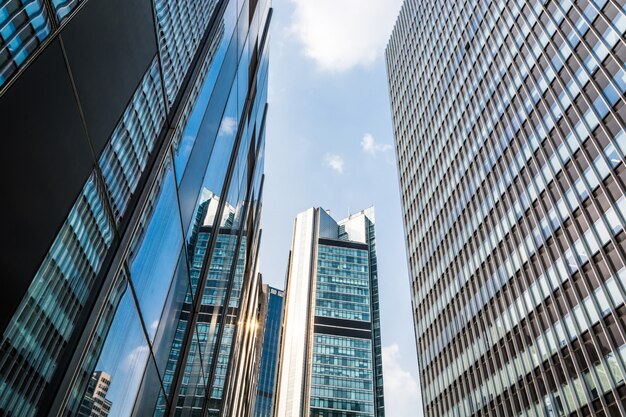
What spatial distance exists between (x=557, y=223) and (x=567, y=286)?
654 cm

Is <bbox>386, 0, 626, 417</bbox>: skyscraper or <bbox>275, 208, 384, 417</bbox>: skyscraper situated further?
<bbox>275, 208, 384, 417</bbox>: skyscraper

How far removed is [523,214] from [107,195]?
5445 centimetres

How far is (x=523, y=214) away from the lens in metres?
53.5

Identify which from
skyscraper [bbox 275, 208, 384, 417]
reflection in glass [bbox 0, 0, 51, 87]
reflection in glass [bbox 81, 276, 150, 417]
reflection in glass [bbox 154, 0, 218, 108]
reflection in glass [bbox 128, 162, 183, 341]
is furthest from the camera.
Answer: skyscraper [bbox 275, 208, 384, 417]

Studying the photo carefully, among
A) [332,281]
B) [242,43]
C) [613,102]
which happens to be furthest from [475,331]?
[332,281]

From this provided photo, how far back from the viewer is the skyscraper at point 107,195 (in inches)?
144

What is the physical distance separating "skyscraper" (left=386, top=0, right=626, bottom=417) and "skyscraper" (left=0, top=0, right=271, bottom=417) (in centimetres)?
3978

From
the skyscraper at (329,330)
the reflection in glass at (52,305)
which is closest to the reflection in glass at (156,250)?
the reflection in glass at (52,305)

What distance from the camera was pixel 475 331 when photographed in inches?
2343

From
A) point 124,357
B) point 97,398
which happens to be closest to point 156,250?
point 124,357

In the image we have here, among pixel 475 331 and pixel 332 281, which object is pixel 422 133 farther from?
pixel 332 281

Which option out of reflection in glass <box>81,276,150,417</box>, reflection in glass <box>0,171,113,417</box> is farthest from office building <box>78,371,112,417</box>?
reflection in glass <box>0,171,113,417</box>

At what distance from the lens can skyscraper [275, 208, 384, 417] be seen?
144 metres

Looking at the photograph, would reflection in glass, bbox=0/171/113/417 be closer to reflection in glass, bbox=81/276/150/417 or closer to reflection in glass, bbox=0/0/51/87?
reflection in glass, bbox=81/276/150/417
